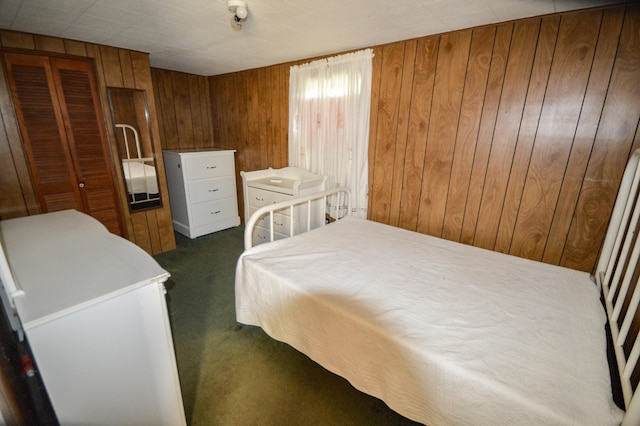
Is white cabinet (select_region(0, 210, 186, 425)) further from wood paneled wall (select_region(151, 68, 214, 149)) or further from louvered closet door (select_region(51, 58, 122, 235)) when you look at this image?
wood paneled wall (select_region(151, 68, 214, 149))

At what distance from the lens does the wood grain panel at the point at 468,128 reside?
185cm

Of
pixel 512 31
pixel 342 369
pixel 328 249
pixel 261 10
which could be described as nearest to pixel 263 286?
pixel 328 249

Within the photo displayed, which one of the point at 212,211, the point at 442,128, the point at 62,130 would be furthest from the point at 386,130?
the point at 62,130

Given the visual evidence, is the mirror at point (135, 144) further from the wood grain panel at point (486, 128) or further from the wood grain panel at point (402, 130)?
the wood grain panel at point (486, 128)

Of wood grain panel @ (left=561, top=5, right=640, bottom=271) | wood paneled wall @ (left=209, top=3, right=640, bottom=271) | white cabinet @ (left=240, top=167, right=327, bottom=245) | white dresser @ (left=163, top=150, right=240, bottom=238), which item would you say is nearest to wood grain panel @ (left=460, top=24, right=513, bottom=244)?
wood paneled wall @ (left=209, top=3, right=640, bottom=271)

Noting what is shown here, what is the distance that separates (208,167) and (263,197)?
115cm

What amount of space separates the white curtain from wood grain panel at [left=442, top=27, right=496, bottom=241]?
30.7 inches

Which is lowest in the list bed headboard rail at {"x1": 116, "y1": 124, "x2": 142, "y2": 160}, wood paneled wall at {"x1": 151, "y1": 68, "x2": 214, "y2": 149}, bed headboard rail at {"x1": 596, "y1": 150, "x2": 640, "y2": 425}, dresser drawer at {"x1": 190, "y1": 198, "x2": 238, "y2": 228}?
dresser drawer at {"x1": 190, "y1": 198, "x2": 238, "y2": 228}

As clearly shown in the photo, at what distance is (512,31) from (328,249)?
1.87m

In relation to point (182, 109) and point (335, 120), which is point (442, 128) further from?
point (182, 109)

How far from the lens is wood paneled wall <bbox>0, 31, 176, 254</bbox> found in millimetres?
Result: 2090

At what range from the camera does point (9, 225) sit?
1.59 metres

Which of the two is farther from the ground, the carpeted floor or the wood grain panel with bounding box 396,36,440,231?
the wood grain panel with bounding box 396,36,440,231

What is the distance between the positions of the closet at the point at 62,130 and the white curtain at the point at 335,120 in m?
1.89
